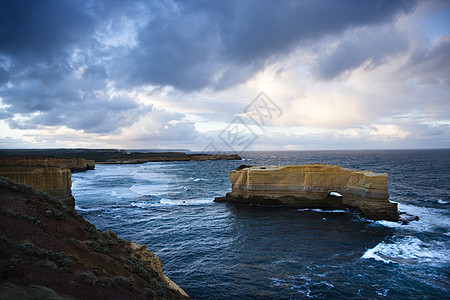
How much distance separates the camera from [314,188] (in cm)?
3020

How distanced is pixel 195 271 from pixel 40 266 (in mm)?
9996

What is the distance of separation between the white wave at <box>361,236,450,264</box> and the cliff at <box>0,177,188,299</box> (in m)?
14.2

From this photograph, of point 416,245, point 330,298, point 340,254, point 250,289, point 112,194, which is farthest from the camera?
point 112,194

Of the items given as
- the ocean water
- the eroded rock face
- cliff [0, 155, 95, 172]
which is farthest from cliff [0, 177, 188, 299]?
cliff [0, 155, 95, 172]

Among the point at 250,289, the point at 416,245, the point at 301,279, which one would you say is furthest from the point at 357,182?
the point at 250,289

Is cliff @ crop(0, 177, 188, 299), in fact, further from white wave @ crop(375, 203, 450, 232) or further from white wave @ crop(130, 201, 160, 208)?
white wave @ crop(375, 203, 450, 232)

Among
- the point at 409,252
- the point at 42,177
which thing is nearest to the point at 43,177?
the point at 42,177

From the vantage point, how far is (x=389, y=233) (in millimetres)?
21422

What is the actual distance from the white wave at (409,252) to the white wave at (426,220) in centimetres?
355

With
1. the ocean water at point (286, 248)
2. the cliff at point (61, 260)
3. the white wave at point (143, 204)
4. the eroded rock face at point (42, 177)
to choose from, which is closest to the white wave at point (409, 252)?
the ocean water at point (286, 248)

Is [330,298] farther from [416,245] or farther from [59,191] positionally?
[59,191]

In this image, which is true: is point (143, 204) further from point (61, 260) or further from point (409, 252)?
point (409, 252)

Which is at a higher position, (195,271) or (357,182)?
(357,182)

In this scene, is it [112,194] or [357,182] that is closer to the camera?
[357,182]
